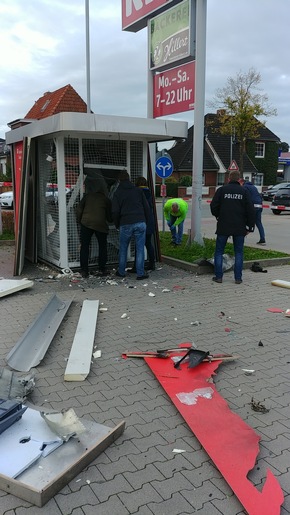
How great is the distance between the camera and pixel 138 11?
9.91 meters

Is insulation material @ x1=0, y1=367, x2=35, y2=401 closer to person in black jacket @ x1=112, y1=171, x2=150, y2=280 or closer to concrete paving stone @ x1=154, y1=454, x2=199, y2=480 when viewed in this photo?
concrete paving stone @ x1=154, y1=454, x2=199, y2=480

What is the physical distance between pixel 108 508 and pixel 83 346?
7.31 ft

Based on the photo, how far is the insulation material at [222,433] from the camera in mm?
2451

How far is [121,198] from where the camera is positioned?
7273 mm

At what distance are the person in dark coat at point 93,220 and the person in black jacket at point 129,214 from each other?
0.21 meters

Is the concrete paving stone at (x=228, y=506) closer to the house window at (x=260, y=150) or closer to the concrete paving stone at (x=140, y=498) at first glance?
the concrete paving stone at (x=140, y=498)

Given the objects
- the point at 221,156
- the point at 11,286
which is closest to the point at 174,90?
the point at 11,286

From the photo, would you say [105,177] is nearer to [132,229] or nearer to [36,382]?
[132,229]

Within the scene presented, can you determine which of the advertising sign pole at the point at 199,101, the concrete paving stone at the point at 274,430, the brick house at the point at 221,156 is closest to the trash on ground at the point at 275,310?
the concrete paving stone at the point at 274,430

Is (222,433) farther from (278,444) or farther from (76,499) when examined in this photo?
(76,499)

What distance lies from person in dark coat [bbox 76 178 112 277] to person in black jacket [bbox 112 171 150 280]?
21 centimetres

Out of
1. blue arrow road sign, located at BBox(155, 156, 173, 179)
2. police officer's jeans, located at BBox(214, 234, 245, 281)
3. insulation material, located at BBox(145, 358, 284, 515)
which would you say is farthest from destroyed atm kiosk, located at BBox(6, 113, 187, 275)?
insulation material, located at BBox(145, 358, 284, 515)

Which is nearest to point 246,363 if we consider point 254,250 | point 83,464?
point 83,464

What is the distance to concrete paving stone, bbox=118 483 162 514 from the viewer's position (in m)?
2.39
